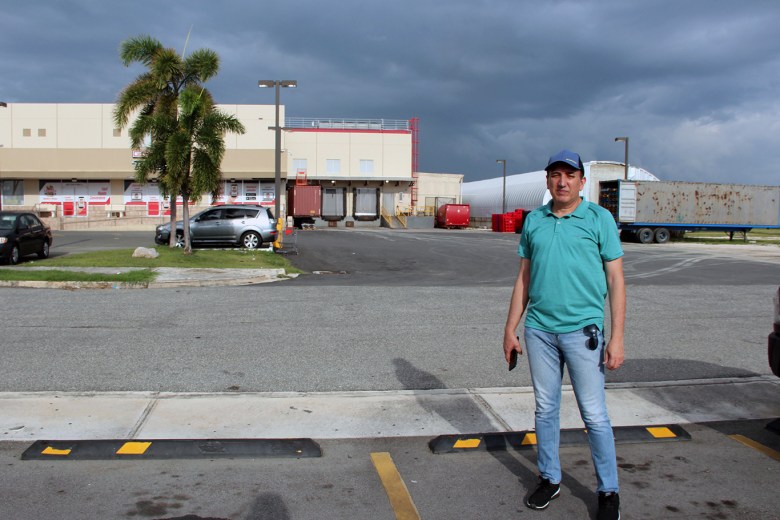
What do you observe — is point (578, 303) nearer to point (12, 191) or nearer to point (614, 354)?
point (614, 354)

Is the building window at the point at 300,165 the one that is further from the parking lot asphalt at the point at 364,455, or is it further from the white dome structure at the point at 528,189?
the parking lot asphalt at the point at 364,455

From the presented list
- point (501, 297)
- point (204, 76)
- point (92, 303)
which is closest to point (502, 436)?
point (501, 297)

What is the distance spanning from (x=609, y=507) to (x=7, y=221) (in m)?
19.0

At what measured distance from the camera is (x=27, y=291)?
1304cm

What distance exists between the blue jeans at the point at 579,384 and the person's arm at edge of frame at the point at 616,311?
64 millimetres

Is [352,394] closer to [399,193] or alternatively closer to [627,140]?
[627,140]

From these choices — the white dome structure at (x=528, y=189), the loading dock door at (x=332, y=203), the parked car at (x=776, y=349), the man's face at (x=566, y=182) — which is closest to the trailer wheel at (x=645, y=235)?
the white dome structure at (x=528, y=189)

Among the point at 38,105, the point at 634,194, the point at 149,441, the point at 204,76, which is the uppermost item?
the point at 38,105

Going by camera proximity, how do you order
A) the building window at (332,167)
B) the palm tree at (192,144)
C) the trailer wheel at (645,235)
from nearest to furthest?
the palm tree at (192,144) < the trailer wheel at (645,235) < the building window at (332,167)

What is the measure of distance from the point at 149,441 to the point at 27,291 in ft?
32.2

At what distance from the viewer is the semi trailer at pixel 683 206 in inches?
1438

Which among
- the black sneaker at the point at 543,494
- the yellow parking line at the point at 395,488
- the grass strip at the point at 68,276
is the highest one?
the grass strip at the point at 68,276

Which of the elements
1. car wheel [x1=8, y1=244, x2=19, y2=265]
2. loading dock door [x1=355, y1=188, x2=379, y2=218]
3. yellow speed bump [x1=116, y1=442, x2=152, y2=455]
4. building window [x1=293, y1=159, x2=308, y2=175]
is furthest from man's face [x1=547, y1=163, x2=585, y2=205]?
loading dock door [x1=355, y1=188, x2=379, y2=218]

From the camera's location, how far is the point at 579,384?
371cm
